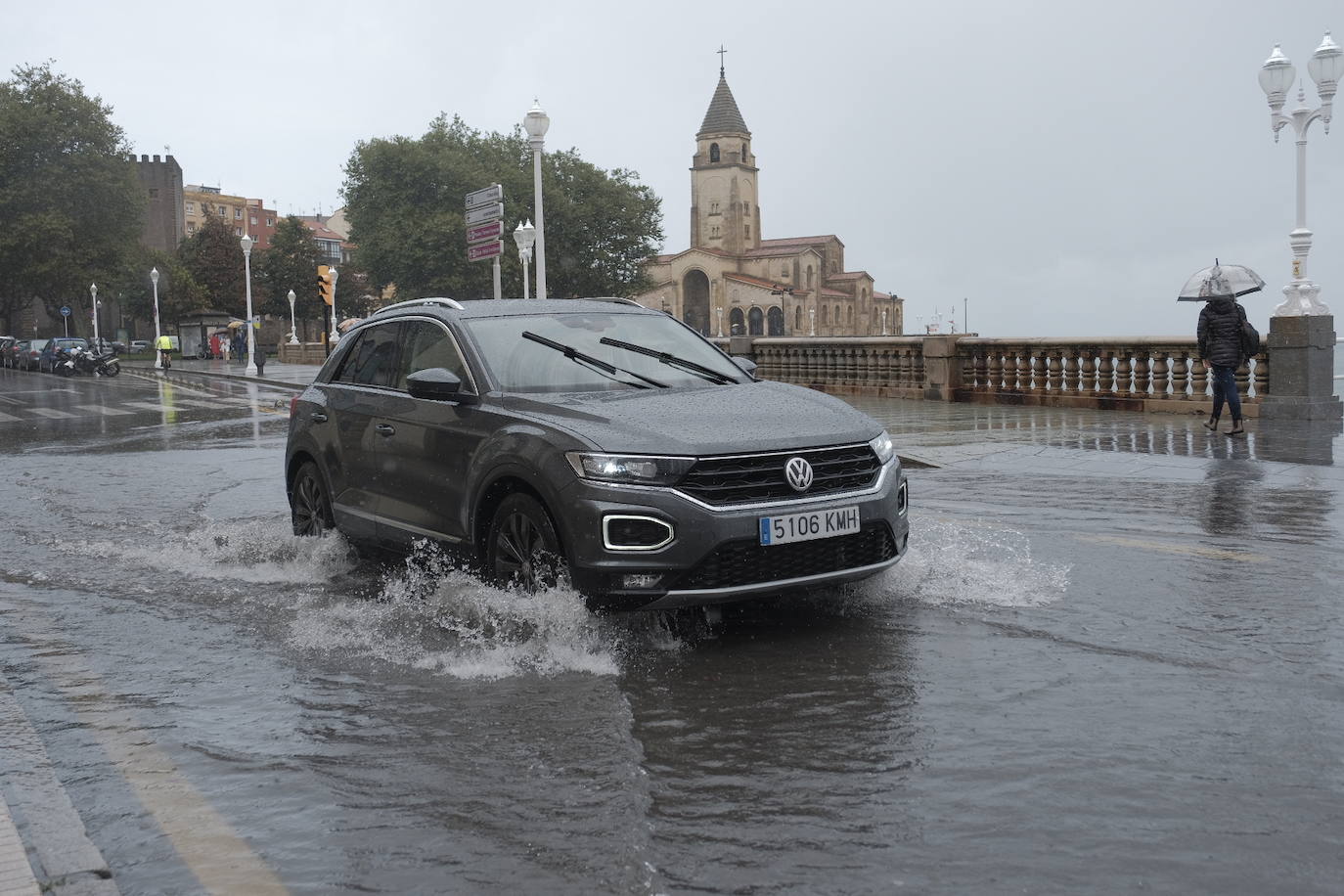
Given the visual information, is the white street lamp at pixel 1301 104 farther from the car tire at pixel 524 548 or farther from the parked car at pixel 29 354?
the parked car at pixel 29 354

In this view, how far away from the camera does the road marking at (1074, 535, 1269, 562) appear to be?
810 centimetres

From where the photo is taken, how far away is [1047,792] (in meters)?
4.09

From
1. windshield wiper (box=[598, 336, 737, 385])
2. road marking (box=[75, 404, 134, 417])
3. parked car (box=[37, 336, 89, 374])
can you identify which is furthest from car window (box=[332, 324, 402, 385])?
parked car (box=[37, 336, 89, 374])

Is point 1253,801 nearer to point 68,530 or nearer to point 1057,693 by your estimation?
point 1057,693

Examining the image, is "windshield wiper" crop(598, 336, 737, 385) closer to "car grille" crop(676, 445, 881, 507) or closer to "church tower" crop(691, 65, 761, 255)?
"car grille" crop(676, 445, 881, 507)

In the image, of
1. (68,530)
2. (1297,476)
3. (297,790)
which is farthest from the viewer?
(1297,476)

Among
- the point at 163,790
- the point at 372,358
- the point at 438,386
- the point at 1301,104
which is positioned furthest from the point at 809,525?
the point at 1301,104

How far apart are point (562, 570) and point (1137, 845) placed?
2896 millimetres

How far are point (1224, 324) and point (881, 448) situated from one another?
11584 mm

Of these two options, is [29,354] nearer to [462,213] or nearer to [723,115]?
[462,213]

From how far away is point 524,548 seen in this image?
6.23 meters

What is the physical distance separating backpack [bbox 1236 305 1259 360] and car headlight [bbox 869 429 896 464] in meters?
11.5

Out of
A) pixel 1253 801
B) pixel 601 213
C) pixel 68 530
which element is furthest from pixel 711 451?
pixel 601 213

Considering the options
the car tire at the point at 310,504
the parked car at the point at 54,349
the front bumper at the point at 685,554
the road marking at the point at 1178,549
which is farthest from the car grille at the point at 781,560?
the parked car at the point at 54,349
